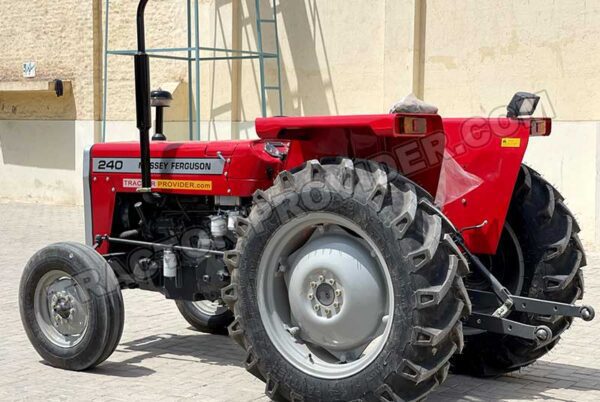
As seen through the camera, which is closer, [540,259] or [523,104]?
[523,104]

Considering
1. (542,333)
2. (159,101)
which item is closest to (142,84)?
(159,101)

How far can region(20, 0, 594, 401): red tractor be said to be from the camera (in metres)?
4.57

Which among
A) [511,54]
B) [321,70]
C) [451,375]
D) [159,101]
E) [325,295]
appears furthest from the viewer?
[321,70]

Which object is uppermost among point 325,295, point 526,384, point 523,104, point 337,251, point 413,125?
point 523,104

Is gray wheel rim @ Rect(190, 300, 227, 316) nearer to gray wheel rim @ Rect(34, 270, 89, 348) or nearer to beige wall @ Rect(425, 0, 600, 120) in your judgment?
gray wheel rim @ Rect(34, 270, 89, 348)

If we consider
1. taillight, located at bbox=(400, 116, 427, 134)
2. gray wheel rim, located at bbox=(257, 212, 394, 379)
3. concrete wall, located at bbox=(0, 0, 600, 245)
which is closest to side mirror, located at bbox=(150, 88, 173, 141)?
gray wheel rim, located at bbox=(257, 212, 394, 379)

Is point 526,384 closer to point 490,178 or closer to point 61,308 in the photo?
point 490,178

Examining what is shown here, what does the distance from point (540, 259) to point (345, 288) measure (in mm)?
1375

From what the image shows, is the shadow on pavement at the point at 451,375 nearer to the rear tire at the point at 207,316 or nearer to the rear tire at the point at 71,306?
the rear tire at the point at 207,316

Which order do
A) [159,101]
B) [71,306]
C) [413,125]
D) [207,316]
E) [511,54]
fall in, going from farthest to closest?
[511,54] → [207,316] → [159,101] → [71,306] → [413,125]

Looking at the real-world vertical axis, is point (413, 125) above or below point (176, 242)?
above

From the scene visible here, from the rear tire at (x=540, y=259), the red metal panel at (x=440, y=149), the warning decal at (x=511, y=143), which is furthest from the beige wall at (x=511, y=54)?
the warning decal at (x=511, y=143)

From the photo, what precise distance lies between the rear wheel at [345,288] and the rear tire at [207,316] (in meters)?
2.00

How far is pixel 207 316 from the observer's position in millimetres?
7160
